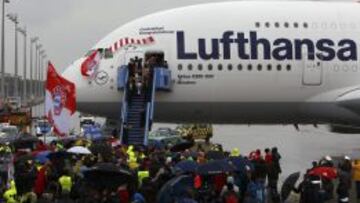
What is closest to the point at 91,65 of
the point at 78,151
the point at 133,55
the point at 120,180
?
the point at 133,55

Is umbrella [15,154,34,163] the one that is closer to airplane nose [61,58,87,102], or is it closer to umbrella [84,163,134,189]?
umbrella [84,163,134,189]

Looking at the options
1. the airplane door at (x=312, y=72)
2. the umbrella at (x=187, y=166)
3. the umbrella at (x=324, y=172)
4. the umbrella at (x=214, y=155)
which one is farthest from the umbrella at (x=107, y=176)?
the airplane door at (x=312, y=72)

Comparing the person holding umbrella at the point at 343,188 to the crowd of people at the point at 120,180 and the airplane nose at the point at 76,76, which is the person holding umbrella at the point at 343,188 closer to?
the crowd of people at the point at 120,180

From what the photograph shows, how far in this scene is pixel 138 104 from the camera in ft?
82.2

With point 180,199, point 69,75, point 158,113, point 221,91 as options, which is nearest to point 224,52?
point 221,91

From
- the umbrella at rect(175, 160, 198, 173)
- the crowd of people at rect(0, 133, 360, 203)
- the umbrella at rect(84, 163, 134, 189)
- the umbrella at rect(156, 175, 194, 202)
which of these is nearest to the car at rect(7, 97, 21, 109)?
the crowd of people at rect(0, 133, 360, 203)

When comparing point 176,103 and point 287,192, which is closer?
point 287,192

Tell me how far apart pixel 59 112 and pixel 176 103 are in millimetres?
4800

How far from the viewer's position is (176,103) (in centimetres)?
2484

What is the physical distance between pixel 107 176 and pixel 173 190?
1769 millimetres

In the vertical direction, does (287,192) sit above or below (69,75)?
below

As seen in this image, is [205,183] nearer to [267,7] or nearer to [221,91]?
[221,91]

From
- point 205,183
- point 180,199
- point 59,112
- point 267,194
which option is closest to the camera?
point 180,199

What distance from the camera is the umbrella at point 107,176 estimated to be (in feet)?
47.3
